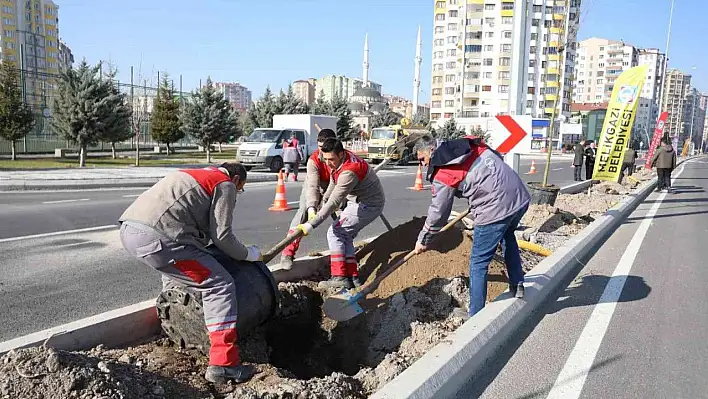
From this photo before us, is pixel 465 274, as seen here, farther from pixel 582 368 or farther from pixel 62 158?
pixel 62 158

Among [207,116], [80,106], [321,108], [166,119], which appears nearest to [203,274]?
[80,106]

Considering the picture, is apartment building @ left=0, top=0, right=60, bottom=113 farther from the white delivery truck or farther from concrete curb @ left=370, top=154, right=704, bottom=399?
concrete curb @ left=370, top=154, right=704, bottom=399

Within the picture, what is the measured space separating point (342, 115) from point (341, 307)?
4200 centimetres

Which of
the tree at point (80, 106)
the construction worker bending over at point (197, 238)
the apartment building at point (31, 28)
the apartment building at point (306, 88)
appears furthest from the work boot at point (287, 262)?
the apartment building at point (306, 88)

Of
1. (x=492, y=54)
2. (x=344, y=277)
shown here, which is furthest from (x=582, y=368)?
(x=492, y=54)

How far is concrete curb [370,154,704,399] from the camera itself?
3139mm

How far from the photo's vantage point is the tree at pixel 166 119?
32.9 m

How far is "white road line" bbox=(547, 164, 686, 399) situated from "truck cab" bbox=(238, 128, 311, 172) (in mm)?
18831

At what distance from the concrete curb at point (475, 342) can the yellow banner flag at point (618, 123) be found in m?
7.16

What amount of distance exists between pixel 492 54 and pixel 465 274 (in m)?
95.4

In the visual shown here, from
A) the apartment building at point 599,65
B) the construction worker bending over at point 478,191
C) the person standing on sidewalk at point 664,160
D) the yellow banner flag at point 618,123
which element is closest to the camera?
the construction worker bending over at point 478,191

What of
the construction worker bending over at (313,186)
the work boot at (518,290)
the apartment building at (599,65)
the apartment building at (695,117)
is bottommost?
the work boot at (518,290)

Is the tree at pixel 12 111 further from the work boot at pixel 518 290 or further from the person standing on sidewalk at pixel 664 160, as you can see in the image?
the person standing on sidewalk at pixel 664 160

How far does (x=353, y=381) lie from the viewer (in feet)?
11.1
